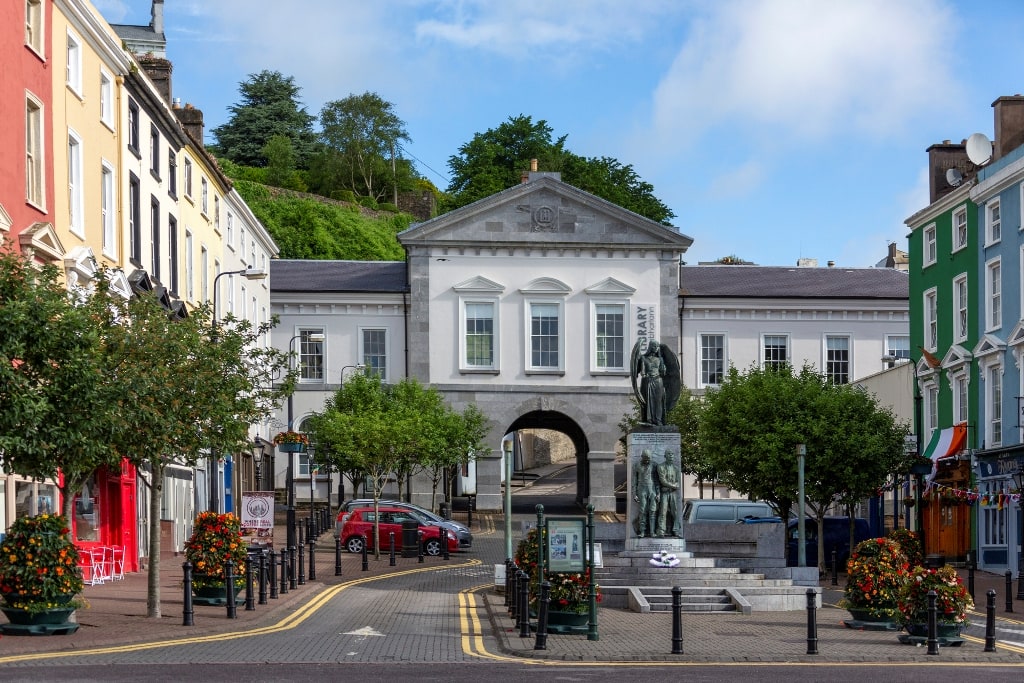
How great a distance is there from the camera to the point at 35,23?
29.8 meters

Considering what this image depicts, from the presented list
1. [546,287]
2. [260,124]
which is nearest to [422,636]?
[546,287]

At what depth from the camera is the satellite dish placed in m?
45.5

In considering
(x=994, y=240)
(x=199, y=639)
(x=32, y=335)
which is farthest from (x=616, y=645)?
(x=994, y=240)

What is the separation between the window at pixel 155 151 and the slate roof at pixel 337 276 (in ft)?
74.2

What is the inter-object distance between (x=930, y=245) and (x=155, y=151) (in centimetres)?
2510

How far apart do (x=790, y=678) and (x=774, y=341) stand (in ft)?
161

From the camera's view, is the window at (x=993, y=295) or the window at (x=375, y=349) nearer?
the window at (x=993, y=295)

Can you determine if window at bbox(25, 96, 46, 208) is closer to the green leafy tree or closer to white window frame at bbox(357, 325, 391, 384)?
white window frame at bbox(357, 325, 391, 384)

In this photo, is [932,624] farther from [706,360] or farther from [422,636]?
[706,360]

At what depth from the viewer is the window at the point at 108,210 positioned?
114 ft

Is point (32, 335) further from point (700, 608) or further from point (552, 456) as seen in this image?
point (552, 456)

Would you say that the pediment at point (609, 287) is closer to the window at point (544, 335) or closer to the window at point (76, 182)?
the window at point (544, 335)

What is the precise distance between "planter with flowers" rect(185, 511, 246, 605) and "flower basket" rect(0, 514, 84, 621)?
15.1 ft

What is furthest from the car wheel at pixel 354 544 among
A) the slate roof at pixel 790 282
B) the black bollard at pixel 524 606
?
the slate roof at pixel 790 282
